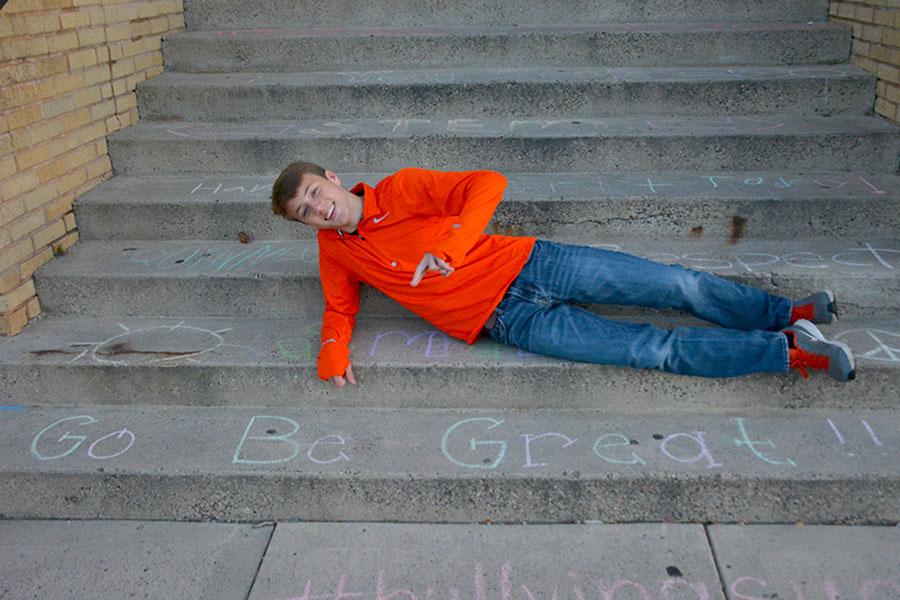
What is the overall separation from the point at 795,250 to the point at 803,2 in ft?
7.20

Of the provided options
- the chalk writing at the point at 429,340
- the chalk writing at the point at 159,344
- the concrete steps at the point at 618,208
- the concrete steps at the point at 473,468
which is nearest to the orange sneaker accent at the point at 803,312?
the concrete steps at the point at 473,468

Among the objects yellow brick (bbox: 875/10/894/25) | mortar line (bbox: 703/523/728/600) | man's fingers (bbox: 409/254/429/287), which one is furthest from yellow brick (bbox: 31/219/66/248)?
yellow brick (bbox: 875/10/894/25)

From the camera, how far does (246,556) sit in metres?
2.43

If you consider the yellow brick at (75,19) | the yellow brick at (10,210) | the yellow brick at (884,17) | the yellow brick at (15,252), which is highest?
the yellow brick at (75,19)

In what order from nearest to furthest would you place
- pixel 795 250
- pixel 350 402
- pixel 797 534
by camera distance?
1. pixel 797 534
2. pixel 350 402
3. pixel 795 250

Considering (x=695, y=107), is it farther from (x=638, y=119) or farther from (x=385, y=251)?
(x=385, y=251)

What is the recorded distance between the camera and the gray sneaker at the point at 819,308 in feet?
9.23

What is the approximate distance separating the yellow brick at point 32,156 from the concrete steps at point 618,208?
291mm

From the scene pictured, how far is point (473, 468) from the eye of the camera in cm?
252

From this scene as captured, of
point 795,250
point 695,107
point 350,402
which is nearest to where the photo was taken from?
point 350,402

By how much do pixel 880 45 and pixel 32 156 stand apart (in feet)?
13.9

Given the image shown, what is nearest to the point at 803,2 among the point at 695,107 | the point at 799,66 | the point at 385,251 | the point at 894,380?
the point at 799,66

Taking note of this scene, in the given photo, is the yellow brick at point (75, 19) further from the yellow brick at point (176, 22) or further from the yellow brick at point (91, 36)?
the yellow brick at point (176, 22)

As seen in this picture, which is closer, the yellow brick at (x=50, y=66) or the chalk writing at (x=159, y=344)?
the chalk writing at (x=159, y=344)
